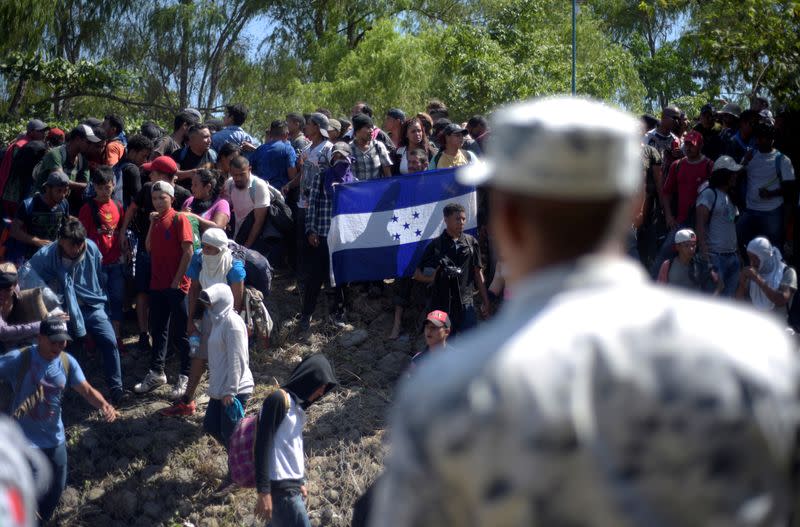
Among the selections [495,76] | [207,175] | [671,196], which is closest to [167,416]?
[207,175]

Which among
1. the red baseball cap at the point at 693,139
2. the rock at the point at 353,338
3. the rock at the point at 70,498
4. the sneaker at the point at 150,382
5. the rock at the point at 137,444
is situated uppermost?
the red baseball cap at the point at 693,139

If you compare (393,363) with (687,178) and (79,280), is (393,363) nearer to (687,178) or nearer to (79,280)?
(79,280)

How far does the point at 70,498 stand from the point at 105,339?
4.88 ft

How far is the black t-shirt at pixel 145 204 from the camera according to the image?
10461mm

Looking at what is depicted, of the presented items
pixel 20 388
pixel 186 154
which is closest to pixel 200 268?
pixel 186 154

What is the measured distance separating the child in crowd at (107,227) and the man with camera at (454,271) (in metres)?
2.93

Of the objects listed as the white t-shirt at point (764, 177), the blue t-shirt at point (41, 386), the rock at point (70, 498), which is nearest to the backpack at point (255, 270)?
the blue t-shirt at point (41, 386)

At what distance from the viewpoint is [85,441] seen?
10391 mm

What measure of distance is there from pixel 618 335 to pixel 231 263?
850cm

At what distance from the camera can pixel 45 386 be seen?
8.71 m

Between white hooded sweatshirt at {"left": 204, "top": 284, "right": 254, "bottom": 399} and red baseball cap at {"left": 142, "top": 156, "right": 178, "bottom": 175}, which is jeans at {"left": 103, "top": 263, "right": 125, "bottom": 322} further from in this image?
white hooded sweatshirt at {"left": 204, "top": 284, "right": 254, "bottom": 399}

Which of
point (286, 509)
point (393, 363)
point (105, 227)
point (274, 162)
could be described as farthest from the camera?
point (274, 162)

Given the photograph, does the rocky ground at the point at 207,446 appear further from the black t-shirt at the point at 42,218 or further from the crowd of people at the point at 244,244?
the black t-shirt at the point at 42,218

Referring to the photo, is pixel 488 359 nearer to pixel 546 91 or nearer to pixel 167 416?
pixel 167 416
